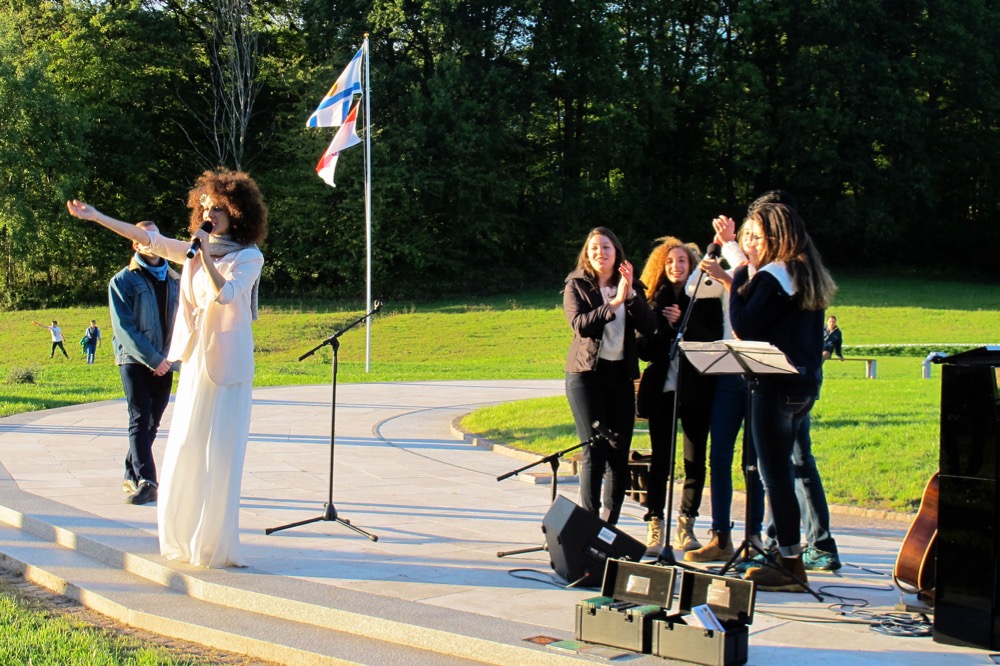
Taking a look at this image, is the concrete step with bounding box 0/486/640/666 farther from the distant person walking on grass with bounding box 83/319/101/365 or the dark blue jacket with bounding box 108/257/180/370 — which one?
the distant person walking on grass with bounding box 83/319/101/365

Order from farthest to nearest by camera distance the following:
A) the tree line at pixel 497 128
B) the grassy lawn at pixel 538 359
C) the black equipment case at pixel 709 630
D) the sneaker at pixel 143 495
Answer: the tree line at pixel 497 128
the grassy lawn at pixel 538 359
the sneaker at pixel 143 495
the black equipment case at pixel 709 630

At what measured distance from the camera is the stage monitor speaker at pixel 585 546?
585cm

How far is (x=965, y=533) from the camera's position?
15.1 feet

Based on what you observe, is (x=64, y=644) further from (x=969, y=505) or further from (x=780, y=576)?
(x=969, y=505)

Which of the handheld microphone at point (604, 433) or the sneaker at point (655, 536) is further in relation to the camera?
the sneaker at point (655, 536)

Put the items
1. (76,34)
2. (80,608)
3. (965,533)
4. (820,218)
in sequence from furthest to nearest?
(820,218) < (76,34) < (80,608) < (965,533)

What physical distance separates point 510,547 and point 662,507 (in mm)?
1063

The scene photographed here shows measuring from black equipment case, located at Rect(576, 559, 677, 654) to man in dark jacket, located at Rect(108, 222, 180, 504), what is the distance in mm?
4681

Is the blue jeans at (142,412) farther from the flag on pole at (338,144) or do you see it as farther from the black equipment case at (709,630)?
the flag on pole at (338,144)

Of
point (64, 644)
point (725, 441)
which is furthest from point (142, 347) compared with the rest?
point (725, 441)

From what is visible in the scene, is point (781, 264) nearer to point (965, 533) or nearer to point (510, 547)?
point (965, 533)

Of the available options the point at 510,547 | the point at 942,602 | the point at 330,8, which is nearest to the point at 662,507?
the point at 510,547

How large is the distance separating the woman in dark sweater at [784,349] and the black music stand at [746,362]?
0.10 m

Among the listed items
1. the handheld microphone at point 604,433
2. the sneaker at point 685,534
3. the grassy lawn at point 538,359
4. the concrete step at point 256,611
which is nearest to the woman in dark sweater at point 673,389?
the sneaker at point 685,534
